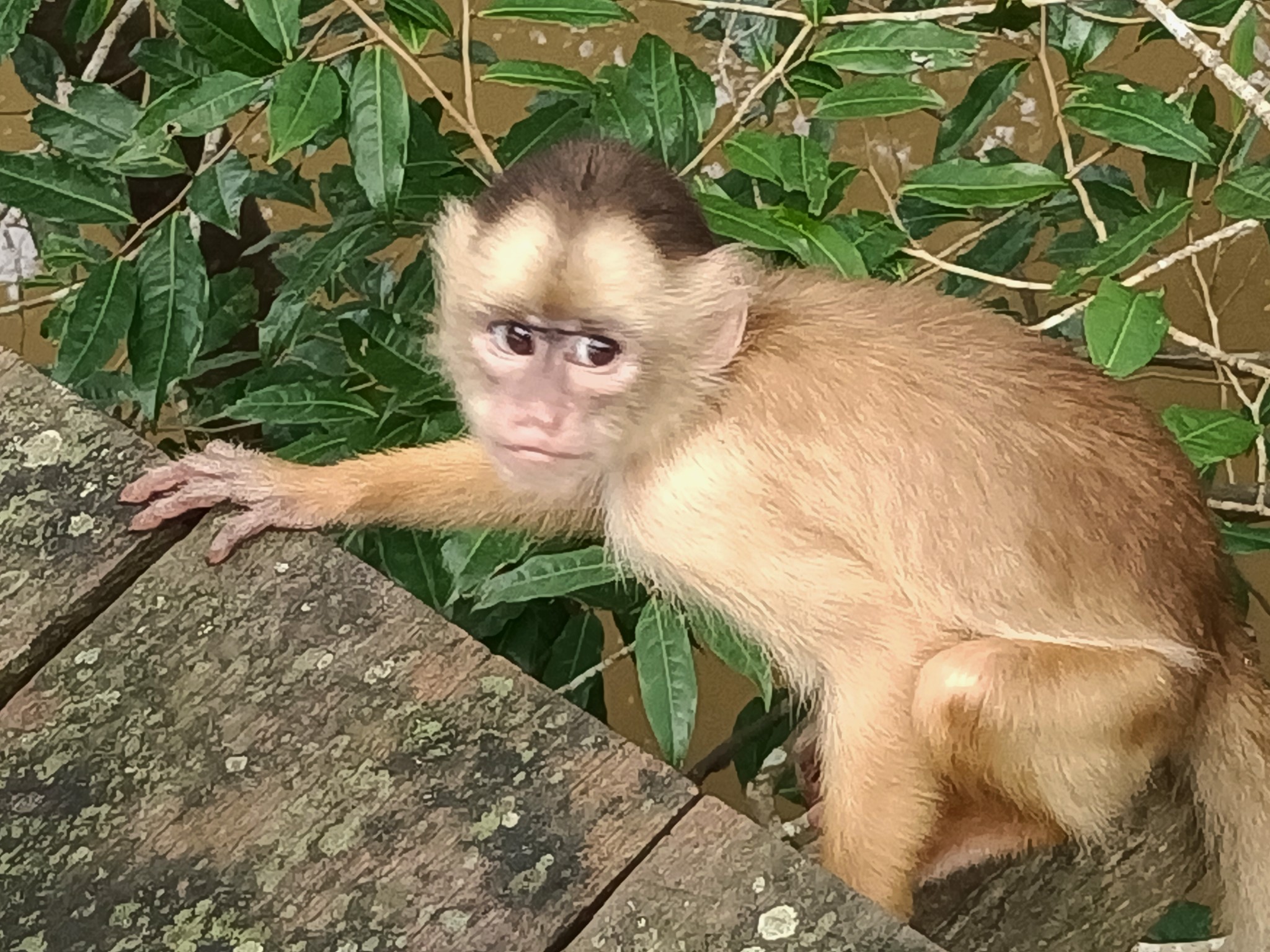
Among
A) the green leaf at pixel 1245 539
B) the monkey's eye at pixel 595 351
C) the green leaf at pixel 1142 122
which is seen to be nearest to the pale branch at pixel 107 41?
the monkey's eye at pixel 595 351

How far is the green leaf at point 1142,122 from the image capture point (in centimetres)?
137

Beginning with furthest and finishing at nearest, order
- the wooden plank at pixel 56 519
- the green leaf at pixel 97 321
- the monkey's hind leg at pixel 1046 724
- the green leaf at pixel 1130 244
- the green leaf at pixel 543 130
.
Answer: the green leaf at pixel 543 130
the green leaf at pixel 97 321
the green leaf at pixel 1130 244
the monkey's hind leg at pixel 1046 724
the wooden plank at pixel 56 519

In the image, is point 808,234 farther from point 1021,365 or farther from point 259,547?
point 259,547

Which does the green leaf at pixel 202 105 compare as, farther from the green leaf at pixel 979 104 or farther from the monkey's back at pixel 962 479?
the green leaf at pixel 979 104

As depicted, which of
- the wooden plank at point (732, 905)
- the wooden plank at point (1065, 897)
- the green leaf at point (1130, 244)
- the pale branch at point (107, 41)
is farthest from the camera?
the pale branch at point (107, 41)

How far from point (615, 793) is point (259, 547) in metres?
0.31

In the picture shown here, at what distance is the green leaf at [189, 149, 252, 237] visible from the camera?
151 cm

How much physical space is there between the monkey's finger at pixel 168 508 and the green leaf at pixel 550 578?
1.39 feet

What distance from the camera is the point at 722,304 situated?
4.28 feet

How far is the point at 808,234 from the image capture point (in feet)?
4.54

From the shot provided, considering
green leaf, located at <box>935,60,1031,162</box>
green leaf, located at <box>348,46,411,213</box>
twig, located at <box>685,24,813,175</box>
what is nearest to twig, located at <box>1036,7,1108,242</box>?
green leaf, located at <box>935,60,1031,162</box>

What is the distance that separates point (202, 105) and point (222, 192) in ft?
0.67

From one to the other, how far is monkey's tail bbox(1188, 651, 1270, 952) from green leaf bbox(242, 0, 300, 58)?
1144 millimetres

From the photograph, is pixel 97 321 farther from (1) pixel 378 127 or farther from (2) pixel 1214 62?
(2) pixel 1214 62
